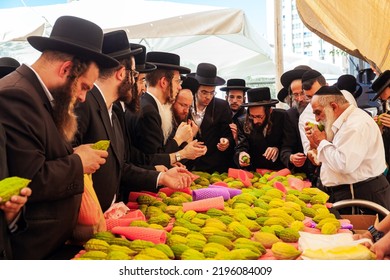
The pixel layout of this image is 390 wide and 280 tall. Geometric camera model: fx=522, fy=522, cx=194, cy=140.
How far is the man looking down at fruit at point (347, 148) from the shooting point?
2.98 metres

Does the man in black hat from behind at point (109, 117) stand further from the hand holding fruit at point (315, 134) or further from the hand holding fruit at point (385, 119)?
the hand holding fruit at point (385, 119)

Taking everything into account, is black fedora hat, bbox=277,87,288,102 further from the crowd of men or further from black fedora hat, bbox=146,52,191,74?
black fedora hat, bbox=146,52,191,74

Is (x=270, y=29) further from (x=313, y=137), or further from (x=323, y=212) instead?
(x=323, y=212)

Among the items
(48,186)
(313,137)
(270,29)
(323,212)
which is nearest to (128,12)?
(270,29)

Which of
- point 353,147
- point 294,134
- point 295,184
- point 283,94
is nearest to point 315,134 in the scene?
point 353,147

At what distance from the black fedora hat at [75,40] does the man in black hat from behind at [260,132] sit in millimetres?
2174

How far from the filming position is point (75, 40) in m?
1.73

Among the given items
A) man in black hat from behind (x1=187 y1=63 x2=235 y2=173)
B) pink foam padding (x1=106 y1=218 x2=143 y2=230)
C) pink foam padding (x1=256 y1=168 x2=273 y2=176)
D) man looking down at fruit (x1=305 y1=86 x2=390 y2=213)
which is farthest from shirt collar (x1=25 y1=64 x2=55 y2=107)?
man in black hat from behind (x1=187 y1=63 x2=235 y2=173)

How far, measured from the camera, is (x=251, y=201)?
240cm

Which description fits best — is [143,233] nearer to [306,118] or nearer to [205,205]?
[205,205]

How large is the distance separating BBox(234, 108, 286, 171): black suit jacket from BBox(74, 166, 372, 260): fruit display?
1082 mm

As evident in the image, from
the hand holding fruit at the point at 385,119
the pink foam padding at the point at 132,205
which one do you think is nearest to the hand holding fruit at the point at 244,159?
the hand holding fruit at the point at 385,119

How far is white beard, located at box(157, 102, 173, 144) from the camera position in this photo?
3.02 meters
